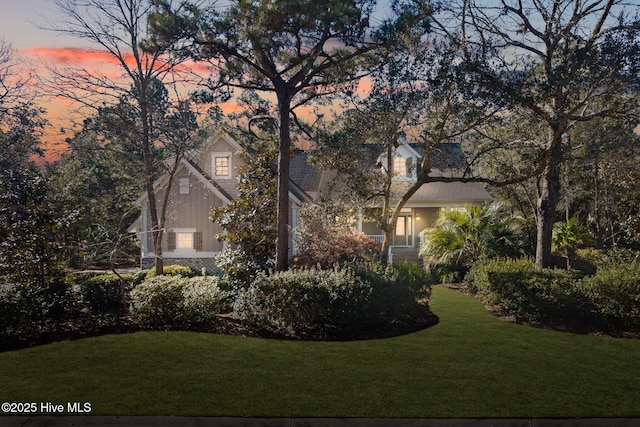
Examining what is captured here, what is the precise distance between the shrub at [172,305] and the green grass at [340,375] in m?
0.73

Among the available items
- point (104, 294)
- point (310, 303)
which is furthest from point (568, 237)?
point (104, 294)

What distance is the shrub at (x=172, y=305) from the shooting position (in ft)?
42.9

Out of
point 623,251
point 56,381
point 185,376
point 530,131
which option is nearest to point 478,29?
point 530,131

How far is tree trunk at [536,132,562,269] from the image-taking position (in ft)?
55.0

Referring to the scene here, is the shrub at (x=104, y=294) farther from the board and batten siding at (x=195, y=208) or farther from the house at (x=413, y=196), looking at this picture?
the house at (x=413, y=196)

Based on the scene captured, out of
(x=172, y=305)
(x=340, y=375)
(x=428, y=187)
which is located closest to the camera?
(x=340, y=375)

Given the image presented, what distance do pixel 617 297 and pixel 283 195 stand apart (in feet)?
28.2

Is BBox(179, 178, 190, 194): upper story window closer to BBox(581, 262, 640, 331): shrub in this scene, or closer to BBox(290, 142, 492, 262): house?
BBox(290, 142, 492, 262): house

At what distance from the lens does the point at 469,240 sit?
22.1 m

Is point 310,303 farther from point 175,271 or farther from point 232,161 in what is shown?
point 232,161

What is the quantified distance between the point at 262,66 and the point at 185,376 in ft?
35.9

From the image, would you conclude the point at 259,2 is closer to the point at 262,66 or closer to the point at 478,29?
the point at 262,66

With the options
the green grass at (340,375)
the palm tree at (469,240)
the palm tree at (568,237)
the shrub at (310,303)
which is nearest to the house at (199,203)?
the palm tree at (469,240)

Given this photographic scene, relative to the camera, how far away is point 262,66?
17.5m
